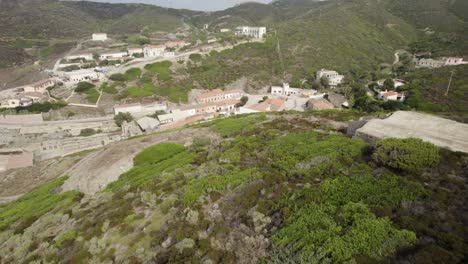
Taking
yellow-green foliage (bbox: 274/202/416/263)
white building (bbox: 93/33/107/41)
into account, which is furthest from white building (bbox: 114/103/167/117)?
white building (bbox: 93/33/107/41)

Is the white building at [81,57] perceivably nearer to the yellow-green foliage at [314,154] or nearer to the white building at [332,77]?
the white building at [332,77]

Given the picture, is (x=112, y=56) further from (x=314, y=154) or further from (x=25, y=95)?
(x=314, y=154)

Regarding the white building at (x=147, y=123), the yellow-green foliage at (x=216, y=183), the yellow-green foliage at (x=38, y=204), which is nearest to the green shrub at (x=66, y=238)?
the yellow-green foliage at (x=216, y=183)

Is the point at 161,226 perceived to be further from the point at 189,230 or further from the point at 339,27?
the point at 339,27

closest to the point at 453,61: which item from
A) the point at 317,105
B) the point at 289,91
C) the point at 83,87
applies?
the point at 289,91

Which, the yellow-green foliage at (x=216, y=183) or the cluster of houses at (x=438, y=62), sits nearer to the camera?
the yellow-green foliage at (x=216, y=183)

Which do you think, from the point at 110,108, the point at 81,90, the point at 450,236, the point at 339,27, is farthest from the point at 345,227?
the point at 339,27

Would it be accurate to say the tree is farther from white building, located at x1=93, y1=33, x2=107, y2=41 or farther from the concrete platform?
white building, located at x1=93, y1=33, x2=107, y2=41
